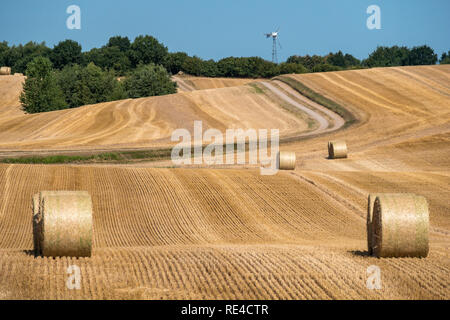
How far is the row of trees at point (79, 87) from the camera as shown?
279 feet

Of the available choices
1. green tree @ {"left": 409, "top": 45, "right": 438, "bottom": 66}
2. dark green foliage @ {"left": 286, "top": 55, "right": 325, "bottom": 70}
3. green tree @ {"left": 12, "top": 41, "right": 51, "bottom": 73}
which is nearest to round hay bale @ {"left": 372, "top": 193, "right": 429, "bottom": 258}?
green tree @ {"left": 12, "top": 41, "right": 51, "bottom": 73}

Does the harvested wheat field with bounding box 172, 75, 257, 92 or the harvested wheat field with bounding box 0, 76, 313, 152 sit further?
the harvested wheat field with bounding box 172, 75, 257, 92

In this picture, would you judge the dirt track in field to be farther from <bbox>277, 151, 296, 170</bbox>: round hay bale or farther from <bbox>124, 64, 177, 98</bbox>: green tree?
<bbox>124, 64, 177, 98</bbox>: green tree

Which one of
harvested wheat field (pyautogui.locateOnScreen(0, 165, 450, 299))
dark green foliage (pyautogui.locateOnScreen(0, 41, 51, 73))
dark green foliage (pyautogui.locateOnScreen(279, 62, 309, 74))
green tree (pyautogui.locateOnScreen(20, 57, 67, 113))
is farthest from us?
dark green foliage (pyautogui.locateOnScreen(0, 41, 51, 73))

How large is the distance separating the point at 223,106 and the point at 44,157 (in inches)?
1067

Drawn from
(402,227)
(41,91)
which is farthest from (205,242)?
(41,91)

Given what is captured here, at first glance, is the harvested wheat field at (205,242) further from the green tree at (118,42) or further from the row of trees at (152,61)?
the green tree at (118,42)

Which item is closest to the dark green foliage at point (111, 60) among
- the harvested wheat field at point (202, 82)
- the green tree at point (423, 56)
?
the harvested wheat field at point (202, 82)

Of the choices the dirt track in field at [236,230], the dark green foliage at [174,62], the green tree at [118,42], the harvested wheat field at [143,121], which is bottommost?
the dirt track in field at [236,230]

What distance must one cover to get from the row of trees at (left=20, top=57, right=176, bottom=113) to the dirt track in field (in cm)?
4314

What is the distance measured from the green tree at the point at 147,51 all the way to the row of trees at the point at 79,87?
46447mm

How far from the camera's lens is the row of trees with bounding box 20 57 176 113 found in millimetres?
85125

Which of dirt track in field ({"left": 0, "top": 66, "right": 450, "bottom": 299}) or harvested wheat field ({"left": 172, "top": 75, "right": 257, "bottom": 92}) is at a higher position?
harvested wheat field ({"left": 172, "top": 75, "right": 257, "bottom": 92})

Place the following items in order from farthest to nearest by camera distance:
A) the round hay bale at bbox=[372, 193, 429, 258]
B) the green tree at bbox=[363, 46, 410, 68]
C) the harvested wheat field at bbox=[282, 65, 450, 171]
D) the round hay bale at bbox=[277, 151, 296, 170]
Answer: the green tree at bbox=[363, 46, 410, 68] < the harvested wheat field at bbox=[282, 65, 450, 171] < the round hay bale at bbox=[277, 151, 296, 170] < the round hay bale at bbox=[372, 193, 429, 258]
